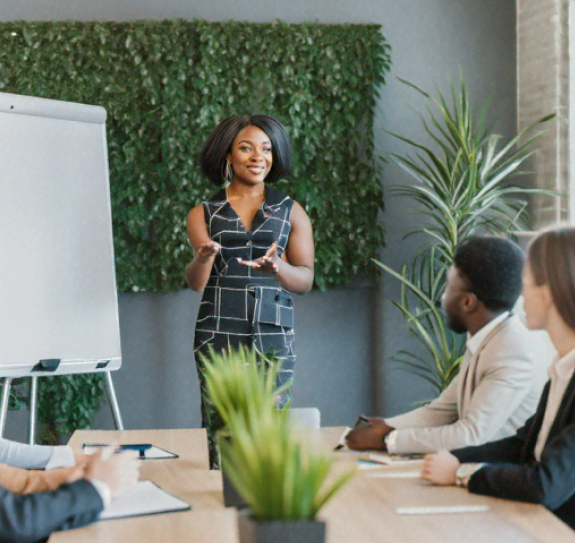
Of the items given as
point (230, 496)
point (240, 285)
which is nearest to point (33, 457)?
point (230, 496)

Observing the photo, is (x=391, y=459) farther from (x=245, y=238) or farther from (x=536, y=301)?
(x=245, y=238)

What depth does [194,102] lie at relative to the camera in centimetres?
471

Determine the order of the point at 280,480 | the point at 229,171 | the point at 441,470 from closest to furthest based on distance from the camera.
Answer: the point at 280,480 < the point at 441,470 < the point at 229,171

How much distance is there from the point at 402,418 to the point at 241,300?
3.61ft

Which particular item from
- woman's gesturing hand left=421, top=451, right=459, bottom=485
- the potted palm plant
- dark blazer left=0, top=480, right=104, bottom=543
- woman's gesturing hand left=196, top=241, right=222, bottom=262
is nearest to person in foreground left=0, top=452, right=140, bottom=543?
dark blazer left=0, top=480, right=104, bottom=543

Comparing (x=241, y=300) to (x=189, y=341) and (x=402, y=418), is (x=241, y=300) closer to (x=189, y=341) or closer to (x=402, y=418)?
(x=402, y=418)

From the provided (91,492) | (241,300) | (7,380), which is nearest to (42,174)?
(7,380)

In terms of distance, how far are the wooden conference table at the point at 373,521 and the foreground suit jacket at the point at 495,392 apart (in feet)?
1.02

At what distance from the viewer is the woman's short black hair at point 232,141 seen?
3271mm

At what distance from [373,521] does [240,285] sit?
74.1 inches

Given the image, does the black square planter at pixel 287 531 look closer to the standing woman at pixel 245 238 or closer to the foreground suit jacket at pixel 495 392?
the foreground suit jacket at pixel 495 392

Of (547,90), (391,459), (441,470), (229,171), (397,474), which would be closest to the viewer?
(441,470)

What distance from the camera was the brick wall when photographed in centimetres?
456

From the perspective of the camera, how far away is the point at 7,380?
11.8ft
